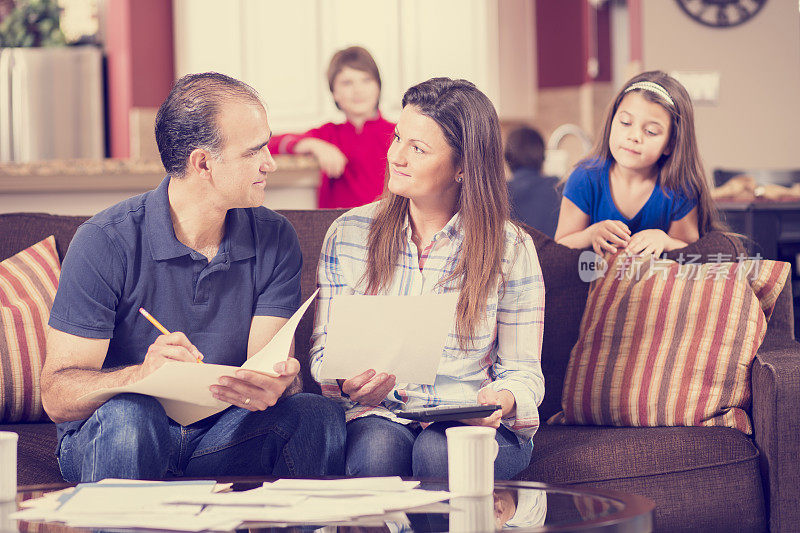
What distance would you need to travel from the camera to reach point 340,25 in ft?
16.4

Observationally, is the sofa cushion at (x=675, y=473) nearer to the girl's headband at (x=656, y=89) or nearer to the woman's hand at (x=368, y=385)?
the woman's hand at (x=368, y=385)

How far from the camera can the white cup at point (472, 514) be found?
4.12 feet

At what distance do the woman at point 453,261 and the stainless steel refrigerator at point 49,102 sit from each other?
4.09m

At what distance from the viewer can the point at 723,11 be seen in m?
4.79

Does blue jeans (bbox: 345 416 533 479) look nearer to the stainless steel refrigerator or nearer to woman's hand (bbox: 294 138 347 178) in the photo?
woman's hand (bbox: 294 138 347 178)

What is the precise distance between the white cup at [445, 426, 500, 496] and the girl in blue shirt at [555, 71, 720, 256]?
3.76ft

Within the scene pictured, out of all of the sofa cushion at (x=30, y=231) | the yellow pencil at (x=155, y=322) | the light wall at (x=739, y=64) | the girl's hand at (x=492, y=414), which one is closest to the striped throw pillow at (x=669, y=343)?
the girl's hand at (x=492, y=414)

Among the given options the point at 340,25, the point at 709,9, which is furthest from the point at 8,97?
the point at 709,9

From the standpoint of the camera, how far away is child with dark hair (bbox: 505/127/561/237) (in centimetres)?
399

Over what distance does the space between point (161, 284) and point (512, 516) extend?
83 cm

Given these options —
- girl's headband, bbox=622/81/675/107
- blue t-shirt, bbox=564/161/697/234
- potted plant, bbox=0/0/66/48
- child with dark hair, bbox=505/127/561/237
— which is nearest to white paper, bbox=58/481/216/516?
blue t-shirt, bbox=564/161/697/234

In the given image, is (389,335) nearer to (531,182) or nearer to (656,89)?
(656,89)

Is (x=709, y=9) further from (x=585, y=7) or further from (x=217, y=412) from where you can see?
(x=217, y=412)

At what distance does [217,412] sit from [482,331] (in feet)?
1.72
